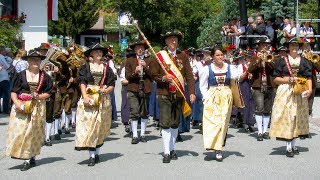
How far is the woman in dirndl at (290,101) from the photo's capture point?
412 inches

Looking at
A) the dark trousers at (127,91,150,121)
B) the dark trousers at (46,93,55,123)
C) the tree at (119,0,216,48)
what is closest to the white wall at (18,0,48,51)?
the dark trousers at (127,91,150,121)

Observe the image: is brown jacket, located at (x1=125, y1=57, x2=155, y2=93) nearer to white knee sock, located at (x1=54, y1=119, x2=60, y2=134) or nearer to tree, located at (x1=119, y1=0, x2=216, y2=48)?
white knee sock, located at (x1=54, y1=119, x2=60, y2=134)

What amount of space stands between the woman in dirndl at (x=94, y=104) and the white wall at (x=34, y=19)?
1789 centimetres

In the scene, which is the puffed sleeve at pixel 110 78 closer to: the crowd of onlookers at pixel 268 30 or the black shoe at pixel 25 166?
the black shoe at pixel 25 166

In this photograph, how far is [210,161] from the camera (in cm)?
1017

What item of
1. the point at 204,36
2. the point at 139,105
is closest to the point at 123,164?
the point at 139,105

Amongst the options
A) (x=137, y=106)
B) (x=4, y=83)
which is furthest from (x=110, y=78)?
(x=4, y=83)

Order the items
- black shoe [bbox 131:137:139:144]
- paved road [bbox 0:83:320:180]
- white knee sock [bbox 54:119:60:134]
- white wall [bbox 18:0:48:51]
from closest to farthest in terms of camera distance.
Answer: paved road [bbox 0:83:320:180] < black shoe [bbox 131:137:139:144] < white knee sock [bbox 54:119:60:134] < white wall [bbox 18:0:48:51]

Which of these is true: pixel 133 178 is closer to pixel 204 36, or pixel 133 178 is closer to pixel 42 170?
pixel 42 170

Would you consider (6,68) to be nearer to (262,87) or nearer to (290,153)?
(262,87)

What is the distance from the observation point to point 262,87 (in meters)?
13.0

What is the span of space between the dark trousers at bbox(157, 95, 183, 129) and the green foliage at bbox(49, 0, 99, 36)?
3963 cm

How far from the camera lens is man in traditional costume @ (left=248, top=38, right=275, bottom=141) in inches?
499

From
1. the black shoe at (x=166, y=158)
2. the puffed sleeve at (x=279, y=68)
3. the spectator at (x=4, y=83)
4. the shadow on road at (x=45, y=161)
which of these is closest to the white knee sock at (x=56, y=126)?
the shadow on road at (x=45, y=161)
